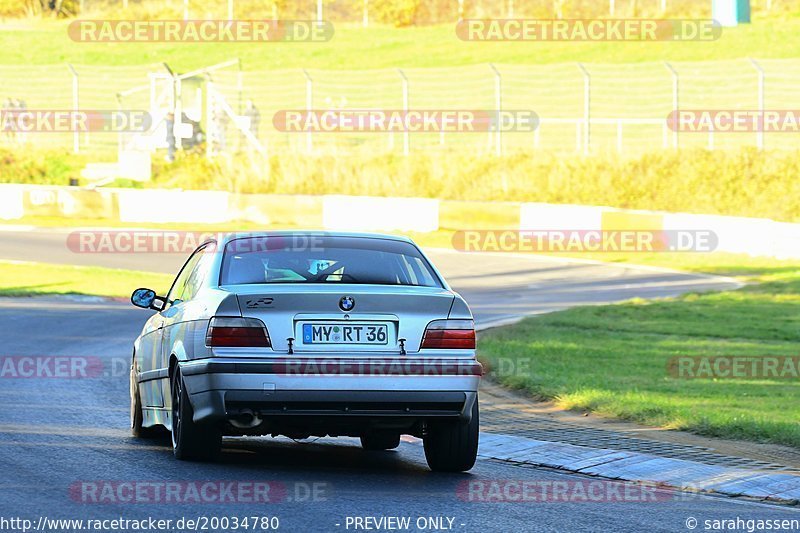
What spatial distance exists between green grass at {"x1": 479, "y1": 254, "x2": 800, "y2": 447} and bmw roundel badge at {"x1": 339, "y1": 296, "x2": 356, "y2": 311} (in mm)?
3615

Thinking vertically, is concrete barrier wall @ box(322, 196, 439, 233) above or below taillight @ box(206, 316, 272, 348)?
below

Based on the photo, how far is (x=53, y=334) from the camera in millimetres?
17047

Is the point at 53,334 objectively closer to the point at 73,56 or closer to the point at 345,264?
the point at 345,264

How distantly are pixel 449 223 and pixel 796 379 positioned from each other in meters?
18.3

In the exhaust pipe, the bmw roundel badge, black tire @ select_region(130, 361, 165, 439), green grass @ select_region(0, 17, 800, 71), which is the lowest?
black tire @ select_region(130, 361, 165, 439)

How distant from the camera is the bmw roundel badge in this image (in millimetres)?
8281

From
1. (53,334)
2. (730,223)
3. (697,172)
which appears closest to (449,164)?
(697,172)
